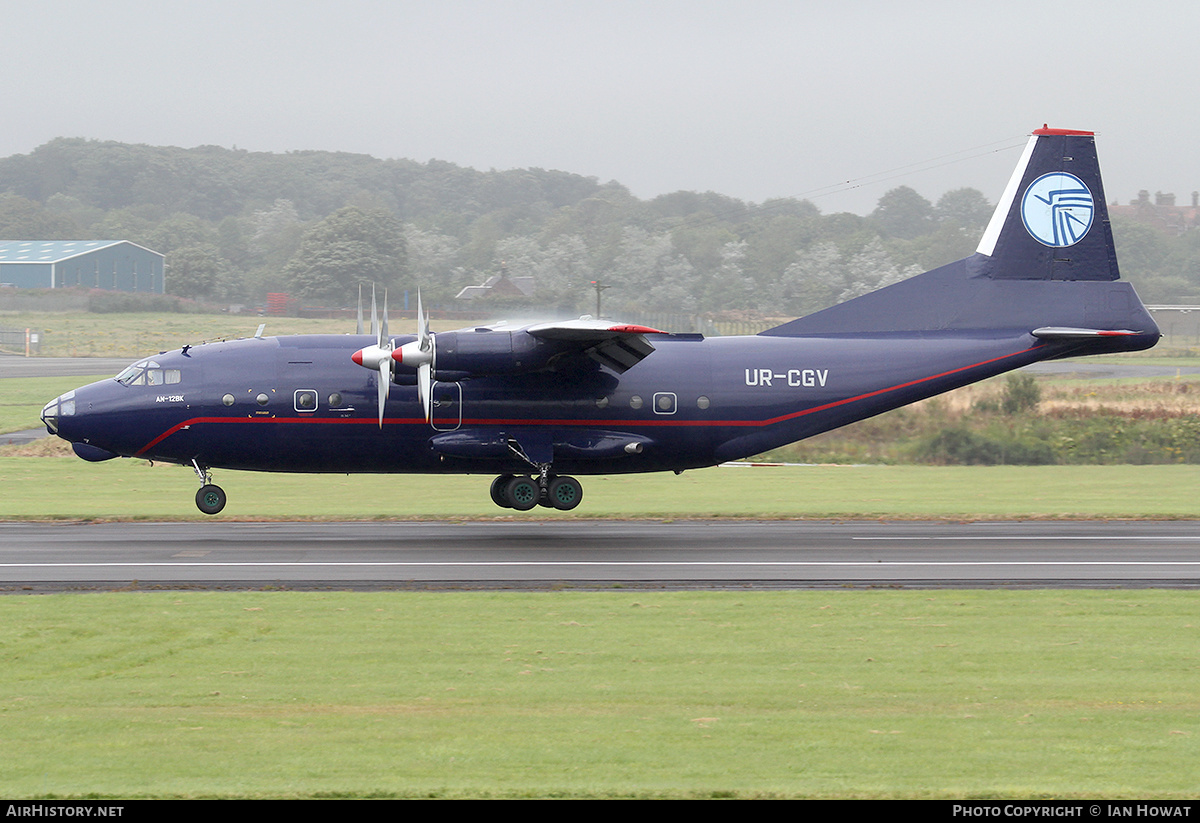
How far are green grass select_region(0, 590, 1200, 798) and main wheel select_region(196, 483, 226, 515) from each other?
29.9 ft

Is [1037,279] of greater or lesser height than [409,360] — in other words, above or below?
above

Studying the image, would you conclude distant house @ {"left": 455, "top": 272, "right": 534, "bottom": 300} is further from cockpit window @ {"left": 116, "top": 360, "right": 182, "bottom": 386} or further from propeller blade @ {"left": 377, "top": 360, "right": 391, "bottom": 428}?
propeller blade @ {"left": 377, "top": 360, "right": 391, "bottom": 428}

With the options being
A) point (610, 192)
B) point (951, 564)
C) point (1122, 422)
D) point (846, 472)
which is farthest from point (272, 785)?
point (610, 192)

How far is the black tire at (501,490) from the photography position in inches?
1090

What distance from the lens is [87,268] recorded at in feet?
243

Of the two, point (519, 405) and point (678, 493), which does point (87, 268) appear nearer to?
point (678, 493)

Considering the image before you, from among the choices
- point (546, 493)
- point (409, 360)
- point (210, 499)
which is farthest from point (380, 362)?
point (210, 499)

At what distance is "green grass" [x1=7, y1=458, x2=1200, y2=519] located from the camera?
1155 inches

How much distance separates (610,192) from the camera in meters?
90.3

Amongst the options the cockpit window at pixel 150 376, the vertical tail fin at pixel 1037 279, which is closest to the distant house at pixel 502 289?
the cockpit window at pixel 150 376

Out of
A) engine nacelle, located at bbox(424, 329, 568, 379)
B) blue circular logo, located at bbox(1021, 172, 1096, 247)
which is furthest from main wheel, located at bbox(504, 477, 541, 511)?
blue circular logo, located at bbox(1021, 172, 1096, 247)

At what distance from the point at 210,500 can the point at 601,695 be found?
1673 centimetres

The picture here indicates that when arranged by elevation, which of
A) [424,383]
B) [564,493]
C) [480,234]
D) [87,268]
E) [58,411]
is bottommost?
[564,493]

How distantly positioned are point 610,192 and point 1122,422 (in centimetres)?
5558
